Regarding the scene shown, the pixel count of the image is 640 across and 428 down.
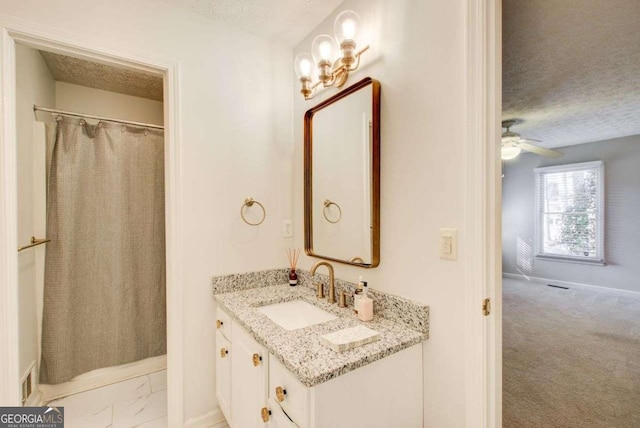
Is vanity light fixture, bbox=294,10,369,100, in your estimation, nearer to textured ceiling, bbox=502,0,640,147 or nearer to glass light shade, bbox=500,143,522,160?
textured ceiling, bbox=502,0,640,147

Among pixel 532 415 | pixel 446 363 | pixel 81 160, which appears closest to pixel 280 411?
pixel 446 363

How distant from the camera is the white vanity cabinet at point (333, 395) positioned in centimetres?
89

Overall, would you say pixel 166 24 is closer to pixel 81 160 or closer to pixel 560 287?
pixel 81 160

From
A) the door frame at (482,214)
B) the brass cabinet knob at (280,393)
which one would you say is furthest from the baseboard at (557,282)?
the brass cabinet knob at (280,393)

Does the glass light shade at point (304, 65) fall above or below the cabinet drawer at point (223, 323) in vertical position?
above

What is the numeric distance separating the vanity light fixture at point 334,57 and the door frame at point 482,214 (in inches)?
20.6

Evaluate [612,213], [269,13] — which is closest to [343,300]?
[269,13]

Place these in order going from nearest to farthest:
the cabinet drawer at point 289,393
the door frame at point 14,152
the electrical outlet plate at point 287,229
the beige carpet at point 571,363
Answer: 1. the cabinet drawer at point 289,393
2. the door frame at point 14,152
3. the beige carpet at point 571,363
4. the electrical outlet plate at point 287,229

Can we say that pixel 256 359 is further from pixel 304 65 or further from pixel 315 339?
pixel 304 65

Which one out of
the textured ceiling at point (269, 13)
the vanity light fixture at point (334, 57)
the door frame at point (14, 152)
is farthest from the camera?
the textured ceiling at point (269, 13)

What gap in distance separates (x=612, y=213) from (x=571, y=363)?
3.55 metres

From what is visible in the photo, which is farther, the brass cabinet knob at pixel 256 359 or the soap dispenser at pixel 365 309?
the soap dispenser at pixel 365 309

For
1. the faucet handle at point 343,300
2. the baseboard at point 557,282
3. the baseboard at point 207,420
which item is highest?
the faucet handle at point 343,300

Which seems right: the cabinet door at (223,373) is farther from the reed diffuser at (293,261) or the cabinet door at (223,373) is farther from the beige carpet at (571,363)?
the beige carpet at (571,363)
